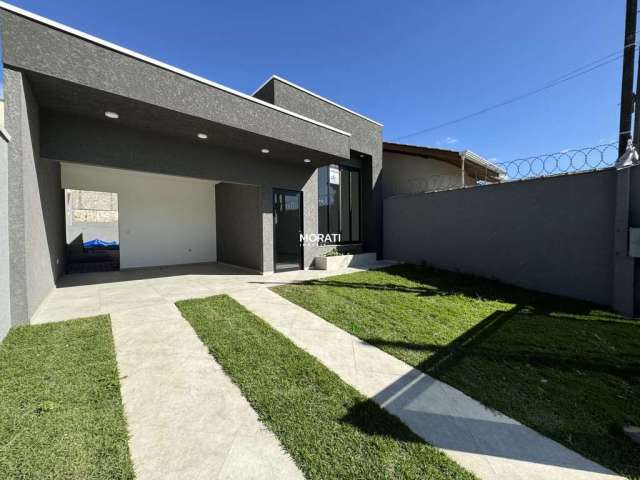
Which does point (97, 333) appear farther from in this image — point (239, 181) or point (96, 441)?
point (239, 181)

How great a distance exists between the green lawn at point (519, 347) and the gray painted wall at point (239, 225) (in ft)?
8.32

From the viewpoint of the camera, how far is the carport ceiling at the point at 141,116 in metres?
4.06

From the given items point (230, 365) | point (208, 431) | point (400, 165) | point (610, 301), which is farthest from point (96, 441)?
point (400, 165)

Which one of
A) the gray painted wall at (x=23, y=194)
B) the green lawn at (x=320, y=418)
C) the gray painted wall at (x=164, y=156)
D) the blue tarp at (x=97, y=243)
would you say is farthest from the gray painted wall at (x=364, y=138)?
the blue tarp at (x=97, y=243)

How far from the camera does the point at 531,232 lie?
22.0 ft

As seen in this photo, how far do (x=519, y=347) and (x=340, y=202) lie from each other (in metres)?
7.68

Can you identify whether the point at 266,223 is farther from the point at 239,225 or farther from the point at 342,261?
the point at 342,261

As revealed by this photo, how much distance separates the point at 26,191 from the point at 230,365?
13.1ft

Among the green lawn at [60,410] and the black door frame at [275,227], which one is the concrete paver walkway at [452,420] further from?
the black door frame at [275,227]

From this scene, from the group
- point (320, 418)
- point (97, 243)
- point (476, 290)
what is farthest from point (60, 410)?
point (97, 243)

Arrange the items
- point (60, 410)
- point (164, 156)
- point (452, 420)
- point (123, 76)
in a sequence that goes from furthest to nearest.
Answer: point (164, 156), point (123, 76), point (452, 420), point (60, 410)

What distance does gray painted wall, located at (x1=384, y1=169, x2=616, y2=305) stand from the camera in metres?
5.67

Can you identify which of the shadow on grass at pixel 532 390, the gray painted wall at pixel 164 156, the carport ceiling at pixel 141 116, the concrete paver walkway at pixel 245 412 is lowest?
the shadow on grass at pixel 532 390

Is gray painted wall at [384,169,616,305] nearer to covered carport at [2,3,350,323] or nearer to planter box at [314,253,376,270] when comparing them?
planter box at [314,253,376,270]
